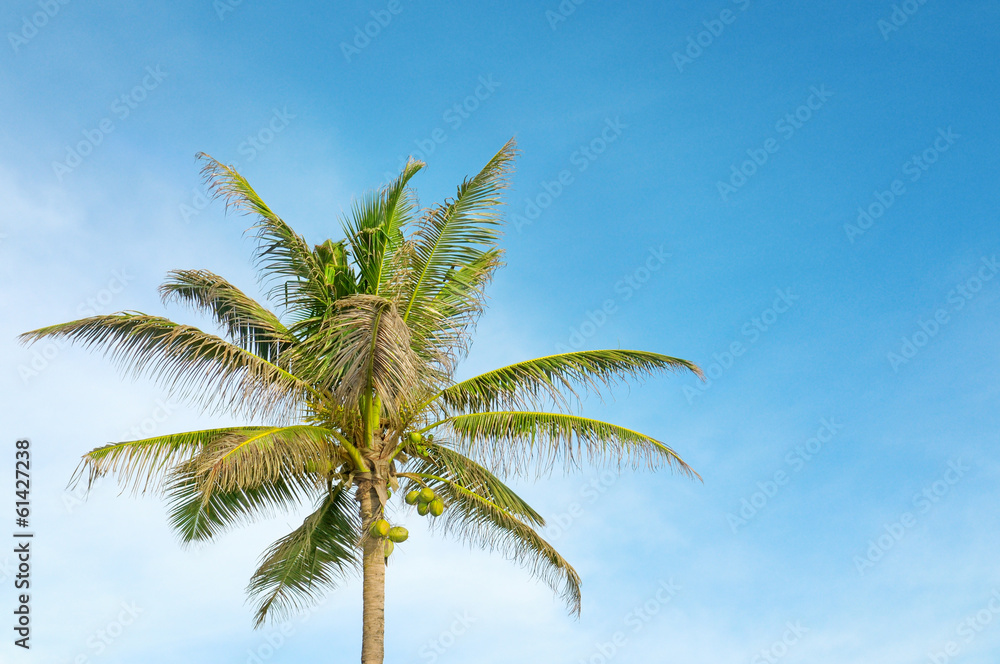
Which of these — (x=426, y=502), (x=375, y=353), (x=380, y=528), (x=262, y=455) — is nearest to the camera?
(x=375, y=353)

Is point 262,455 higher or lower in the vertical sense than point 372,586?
higher

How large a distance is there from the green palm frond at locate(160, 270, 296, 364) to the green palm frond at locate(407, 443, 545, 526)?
7.98 feet

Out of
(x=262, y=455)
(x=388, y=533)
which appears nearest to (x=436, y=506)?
(x=388, y=533)

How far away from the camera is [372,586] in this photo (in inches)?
451

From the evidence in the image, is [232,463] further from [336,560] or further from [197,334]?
[336,560]

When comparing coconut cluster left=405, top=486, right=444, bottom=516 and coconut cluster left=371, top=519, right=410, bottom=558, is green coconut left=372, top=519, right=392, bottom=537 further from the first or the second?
coconut cluster left=405, top=486, right=444, bottom=516

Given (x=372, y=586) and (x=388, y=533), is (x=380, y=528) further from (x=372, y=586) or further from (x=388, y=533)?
(x=372, y=586)

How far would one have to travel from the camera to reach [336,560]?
13.2 m

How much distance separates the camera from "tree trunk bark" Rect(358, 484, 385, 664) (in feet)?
36.7

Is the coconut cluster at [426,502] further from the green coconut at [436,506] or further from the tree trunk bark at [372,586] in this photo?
the tree trunk bark at [372,586]

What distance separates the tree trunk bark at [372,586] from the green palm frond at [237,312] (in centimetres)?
220

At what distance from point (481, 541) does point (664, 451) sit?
284cm

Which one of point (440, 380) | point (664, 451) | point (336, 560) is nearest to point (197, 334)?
point (440, 380)

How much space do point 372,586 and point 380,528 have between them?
2.63ft
